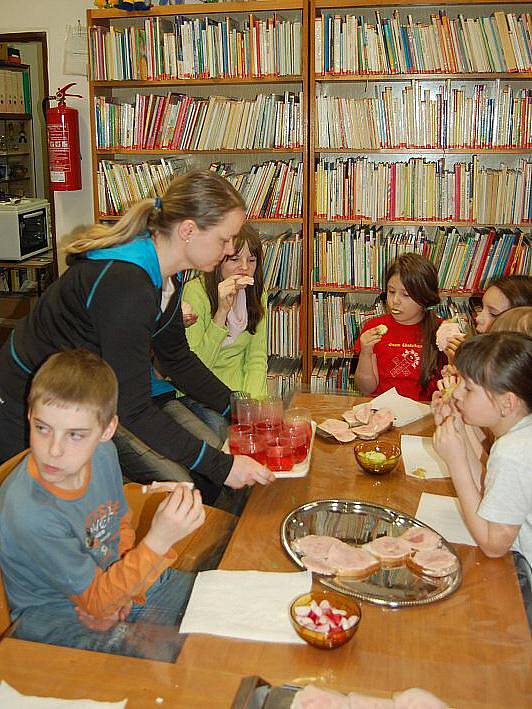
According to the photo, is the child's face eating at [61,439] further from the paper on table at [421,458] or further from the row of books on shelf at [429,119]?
the row of books on shelf at [429,119]

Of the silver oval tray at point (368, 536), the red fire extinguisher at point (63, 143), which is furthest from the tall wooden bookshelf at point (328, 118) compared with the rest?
the silver oval tray at point (368, 536)

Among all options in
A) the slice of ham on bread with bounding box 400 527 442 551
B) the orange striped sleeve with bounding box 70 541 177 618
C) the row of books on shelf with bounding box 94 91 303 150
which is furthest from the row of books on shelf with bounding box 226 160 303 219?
the orange striped sleeve with bounding box 70 541 177 618

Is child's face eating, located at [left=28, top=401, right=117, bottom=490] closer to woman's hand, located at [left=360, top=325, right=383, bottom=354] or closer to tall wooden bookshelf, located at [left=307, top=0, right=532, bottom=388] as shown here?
woman's hand, located at [left=360, top=325, right=383, bottom=354]

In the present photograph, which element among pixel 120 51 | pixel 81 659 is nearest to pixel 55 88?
pixel 120 51

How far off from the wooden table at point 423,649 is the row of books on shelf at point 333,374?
101 inches

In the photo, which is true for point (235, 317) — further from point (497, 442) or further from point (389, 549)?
point (389, 549)

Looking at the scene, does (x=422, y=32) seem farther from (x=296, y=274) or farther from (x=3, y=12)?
(x=3, y=12)

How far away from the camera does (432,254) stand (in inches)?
157

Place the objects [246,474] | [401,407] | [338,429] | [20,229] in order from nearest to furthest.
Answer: [246,474] < [338,429] < [401,407] < [20,229]

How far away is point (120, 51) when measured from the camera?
399 centimetres

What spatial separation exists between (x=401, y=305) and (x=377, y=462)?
1.38 m

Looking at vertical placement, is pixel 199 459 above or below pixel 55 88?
below

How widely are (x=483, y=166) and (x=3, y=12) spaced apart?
2.96 metres

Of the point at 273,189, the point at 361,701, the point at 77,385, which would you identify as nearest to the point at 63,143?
the point at 273,189
